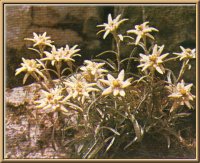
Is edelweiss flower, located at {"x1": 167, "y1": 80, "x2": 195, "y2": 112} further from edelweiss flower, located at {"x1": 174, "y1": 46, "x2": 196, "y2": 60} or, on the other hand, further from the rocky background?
the rocky background

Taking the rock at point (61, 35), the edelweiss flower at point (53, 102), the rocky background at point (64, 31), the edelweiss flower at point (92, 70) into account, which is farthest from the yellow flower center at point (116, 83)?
the rock at point (61, 35)

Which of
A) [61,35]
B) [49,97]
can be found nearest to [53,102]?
[49,97]

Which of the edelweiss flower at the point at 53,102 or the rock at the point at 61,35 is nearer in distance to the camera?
the edelweiss flower at the point at 53,102

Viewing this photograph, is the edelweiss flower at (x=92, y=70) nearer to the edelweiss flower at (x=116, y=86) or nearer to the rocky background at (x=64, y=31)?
the edelweiss flower at (x=116, y=86)

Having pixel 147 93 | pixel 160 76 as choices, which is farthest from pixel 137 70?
pixel 147 93

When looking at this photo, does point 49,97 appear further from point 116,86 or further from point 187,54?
point 187,54

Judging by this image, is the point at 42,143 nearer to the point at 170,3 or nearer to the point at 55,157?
the point at 55,157

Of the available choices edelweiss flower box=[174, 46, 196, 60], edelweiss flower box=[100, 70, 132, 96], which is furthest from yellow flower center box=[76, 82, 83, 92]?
edelweiss flower box=[174, 46, 196, 60]
